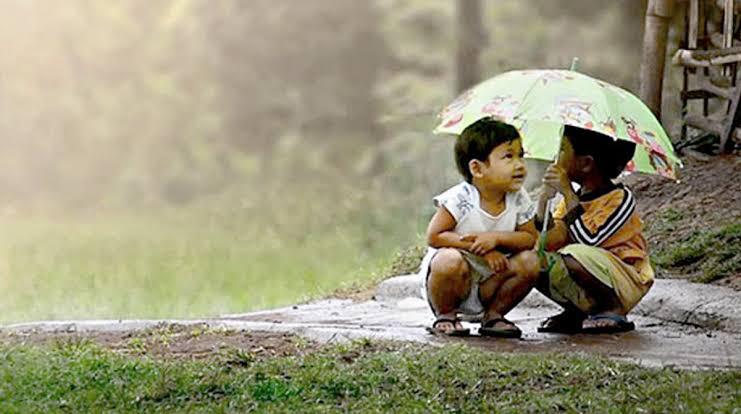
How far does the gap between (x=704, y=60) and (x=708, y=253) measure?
3594 millimetres

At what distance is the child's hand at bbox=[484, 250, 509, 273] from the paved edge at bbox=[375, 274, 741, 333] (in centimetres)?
55

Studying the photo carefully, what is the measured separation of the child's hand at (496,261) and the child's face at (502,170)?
0.90 feet

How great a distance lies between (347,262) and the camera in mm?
Answer: 10570

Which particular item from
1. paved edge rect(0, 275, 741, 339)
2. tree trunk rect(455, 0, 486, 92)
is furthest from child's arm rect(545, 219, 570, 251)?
tree trunk rect(455, 0, 486, 92)

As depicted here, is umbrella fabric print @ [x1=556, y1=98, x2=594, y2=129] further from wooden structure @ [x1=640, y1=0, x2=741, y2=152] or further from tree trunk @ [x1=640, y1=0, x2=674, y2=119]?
tree trunk @ [x1=640, y1=0, x2=674, y2=119]

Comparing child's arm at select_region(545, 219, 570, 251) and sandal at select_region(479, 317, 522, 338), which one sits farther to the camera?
child's arm at select_region(545, 219, 570, 251)

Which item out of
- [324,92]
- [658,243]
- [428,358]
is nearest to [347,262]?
[324,92]

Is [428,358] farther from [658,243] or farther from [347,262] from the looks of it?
[347,262]

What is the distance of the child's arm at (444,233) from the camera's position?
5.10 metres

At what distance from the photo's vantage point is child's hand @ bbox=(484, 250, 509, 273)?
16.7ft

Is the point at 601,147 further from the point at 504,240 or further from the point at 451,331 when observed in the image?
the point at 451,331

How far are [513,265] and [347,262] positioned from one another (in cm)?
548

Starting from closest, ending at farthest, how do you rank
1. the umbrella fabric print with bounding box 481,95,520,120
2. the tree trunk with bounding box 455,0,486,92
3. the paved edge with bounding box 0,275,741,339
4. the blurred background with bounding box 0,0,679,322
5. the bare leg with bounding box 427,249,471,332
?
the umbrella fabric print with bounding box 481,95,520,120
the bare leg with bounding box 427,249,471,332
the paved edge with bounding box 0,275,741,339
the blurred background with bounding box 0,0,679,322
the tree trunk with bounding box 455,0,486,92

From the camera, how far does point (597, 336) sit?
5.26 meters
